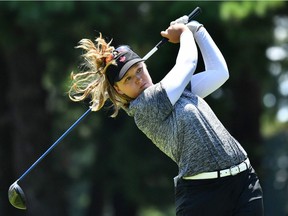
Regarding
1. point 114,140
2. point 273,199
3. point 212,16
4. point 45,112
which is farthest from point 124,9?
point 273,199

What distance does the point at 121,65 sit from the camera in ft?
15.1

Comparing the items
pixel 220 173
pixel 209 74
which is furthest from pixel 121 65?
pixel 220 173

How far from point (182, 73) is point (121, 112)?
1293 cm

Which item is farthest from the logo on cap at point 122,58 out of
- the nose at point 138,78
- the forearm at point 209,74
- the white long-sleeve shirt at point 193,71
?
the forearm at point 209,74

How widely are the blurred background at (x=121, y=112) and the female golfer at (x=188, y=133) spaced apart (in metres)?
6.24

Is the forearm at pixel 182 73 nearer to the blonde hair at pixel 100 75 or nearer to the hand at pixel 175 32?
the hand at pixel 175 32

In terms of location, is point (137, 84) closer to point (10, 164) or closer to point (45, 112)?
point (45, 112)

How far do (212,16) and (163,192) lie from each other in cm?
689

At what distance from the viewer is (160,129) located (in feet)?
14.9

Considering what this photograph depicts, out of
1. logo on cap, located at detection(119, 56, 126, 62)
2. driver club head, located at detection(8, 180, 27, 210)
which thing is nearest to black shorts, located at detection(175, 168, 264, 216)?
logo on cap, located at detection(119, 56, 126, 62)

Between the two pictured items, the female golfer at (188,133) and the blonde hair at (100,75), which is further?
the blonde hair at (100,75)

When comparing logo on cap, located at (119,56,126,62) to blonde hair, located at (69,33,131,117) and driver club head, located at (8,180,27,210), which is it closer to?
blonde hair, located at (69,33,131,117)

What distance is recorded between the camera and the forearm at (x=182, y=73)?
4.48 m

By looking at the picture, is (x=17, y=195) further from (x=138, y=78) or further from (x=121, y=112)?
(x=121, y=112)
